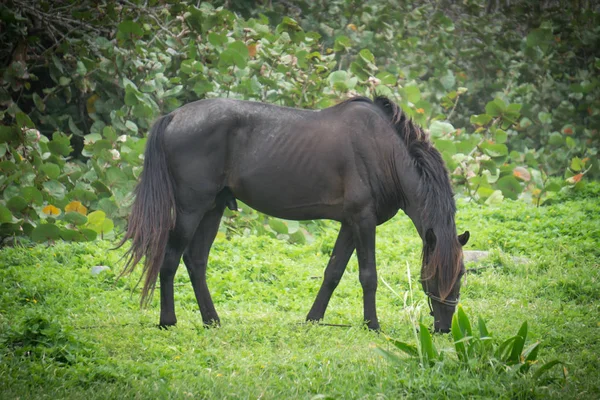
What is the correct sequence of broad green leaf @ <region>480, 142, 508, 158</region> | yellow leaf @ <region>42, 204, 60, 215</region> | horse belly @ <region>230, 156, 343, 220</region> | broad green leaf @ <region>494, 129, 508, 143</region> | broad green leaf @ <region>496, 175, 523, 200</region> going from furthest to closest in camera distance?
broad green leaf @ <region>494, 129, 508, 143</region>
broad green leaf @ <region>480, 142, 508, 158</region>
broad green leaf @ <region>496, 175, 523, 200</region>
yellow leaf @ <region>42, 204, 60, 215</region>
horse belly @ <region>230, 156, 343, 220</region>

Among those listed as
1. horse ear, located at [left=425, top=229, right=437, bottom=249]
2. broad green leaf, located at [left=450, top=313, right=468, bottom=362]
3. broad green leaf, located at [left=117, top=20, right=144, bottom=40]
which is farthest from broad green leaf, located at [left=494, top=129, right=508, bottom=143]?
broad green leaf, located at [left=450, top=313, right=468, bottom=362]

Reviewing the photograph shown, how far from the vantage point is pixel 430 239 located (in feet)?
19.3

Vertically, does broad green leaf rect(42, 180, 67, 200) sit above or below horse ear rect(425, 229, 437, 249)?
below

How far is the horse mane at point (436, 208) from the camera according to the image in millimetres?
5801

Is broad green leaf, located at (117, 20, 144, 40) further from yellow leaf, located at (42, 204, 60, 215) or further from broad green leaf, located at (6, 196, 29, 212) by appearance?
broad green leaf, located at (6, 196, 29, 212)

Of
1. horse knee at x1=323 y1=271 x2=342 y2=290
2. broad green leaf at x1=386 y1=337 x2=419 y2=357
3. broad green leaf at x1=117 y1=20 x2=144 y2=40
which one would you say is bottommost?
horse knee at x1=323 y1=271 x2=342 y2=290

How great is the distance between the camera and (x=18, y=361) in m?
4.71

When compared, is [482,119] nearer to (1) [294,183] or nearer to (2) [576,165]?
(2) [576,165]

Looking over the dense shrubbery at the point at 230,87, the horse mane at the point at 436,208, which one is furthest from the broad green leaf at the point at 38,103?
the horse mane at the point at 436,208

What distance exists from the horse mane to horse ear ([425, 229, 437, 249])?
0.11 ft

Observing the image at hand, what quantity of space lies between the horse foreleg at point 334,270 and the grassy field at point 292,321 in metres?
0.20

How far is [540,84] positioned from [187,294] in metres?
8.75

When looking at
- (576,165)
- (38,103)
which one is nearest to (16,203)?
(38,103)

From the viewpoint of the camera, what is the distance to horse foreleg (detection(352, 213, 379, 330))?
19.5 feet
